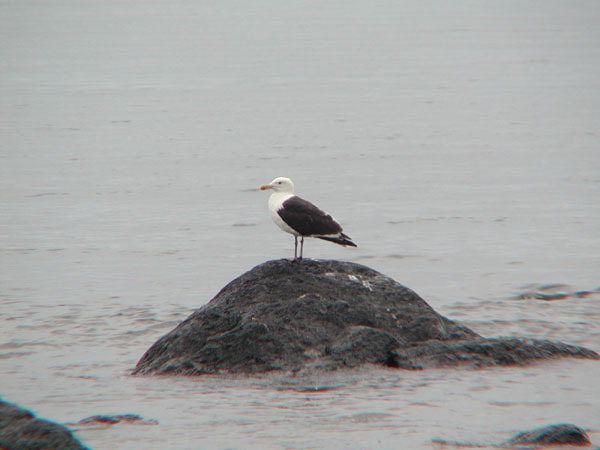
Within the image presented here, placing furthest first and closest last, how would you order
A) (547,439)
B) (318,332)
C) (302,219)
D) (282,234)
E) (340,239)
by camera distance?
(282,234) → (340,239) → (302,219) → (318,332) → (547,439)

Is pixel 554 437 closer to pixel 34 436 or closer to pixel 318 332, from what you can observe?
pixel 318 332

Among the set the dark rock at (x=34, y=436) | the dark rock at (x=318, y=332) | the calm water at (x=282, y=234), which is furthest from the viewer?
the dark rock at (x=318, y=332)

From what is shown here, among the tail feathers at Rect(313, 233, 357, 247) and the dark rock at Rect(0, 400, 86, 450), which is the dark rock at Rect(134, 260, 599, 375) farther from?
the dark rock at Rect(0, 400, 86, 450)

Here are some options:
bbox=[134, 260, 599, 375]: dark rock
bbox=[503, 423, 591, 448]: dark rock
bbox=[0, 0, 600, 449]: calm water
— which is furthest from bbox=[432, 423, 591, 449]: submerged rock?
bbox=[134, 260, 599, 375]: dark rock

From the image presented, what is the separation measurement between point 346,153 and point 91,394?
14.8 meters

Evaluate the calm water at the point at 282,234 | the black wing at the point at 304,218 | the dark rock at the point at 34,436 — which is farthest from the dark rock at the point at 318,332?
the dark rock at the point at 34,436

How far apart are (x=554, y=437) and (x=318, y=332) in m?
2.43

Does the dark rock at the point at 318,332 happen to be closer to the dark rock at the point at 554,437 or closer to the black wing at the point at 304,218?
the black wing at the point at 304,218

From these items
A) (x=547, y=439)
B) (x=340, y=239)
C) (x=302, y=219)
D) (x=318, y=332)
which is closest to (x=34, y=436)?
(x=318, y=332)

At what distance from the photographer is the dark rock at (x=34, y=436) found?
667 cm

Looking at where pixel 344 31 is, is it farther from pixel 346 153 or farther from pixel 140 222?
pixel 140 222

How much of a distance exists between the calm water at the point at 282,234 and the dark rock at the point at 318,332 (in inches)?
7.5

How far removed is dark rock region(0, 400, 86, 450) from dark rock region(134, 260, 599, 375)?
1.97 meters

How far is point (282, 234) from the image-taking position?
16.2 m
